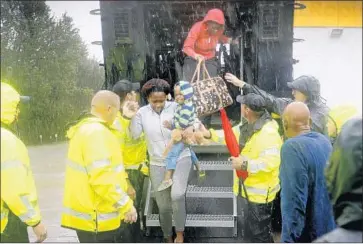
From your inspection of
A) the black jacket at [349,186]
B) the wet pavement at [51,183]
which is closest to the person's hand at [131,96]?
the wet pavement at [51,183]

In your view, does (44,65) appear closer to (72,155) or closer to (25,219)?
(72,155)

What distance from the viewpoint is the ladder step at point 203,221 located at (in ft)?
8.68

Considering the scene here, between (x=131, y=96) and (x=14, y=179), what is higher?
(x=131, y=96)

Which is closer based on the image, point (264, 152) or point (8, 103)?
point (8, 103)

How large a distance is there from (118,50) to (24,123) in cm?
57

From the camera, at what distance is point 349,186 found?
4.83 feet

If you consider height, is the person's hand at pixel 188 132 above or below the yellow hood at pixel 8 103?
below

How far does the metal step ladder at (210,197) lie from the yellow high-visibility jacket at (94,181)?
322 mm

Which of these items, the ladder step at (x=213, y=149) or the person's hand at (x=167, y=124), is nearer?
the person's hand at (x=167, y=124)

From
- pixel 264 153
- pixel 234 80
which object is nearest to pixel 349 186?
pixel 264 153

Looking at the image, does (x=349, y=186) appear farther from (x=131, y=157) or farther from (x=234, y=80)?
(x=131, y=157)

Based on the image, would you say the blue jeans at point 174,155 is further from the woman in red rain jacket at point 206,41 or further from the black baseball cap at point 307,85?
the black baseball cap at point 307,85

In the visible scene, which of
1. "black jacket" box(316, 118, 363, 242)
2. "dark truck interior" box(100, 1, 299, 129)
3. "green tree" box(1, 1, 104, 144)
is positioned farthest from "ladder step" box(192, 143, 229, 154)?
"black jacket" box(316, 118, 363, 242)

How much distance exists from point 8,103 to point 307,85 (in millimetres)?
1376
